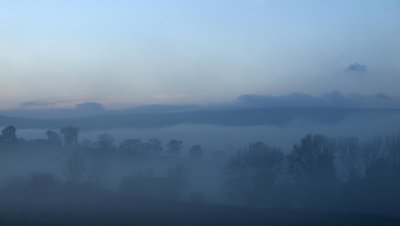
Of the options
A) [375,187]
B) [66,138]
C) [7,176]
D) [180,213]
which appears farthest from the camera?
[66,138]

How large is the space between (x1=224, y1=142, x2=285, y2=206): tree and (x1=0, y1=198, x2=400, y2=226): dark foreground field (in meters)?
12.6

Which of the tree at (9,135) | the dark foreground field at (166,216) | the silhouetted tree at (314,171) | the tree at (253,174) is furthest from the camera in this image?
the tree at (9,135)

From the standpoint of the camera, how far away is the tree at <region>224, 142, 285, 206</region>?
5600 centimetres

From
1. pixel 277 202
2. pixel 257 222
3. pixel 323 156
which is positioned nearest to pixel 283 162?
pixel 323 156

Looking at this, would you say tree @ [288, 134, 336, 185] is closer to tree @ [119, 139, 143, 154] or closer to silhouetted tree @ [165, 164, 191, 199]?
silhouetted tree @ [165, 164, 191, 199]

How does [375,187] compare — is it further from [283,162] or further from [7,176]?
[7,176]

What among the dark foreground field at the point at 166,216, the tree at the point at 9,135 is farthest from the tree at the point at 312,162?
the tree at the point at 9,135

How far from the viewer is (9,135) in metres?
89.3

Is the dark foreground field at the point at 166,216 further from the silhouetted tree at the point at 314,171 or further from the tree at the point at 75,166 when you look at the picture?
the tree at the point at 75,166

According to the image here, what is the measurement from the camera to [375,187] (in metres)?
52.0

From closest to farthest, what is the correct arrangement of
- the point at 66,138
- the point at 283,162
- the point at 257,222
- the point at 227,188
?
1. the point at 257,222
2. the point at 227,188
3. the point at 283,162
4. the point at 66,138

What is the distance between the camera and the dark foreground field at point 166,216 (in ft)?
109

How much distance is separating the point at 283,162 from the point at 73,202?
72.2 feet

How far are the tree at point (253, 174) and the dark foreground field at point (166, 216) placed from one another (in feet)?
41.2
